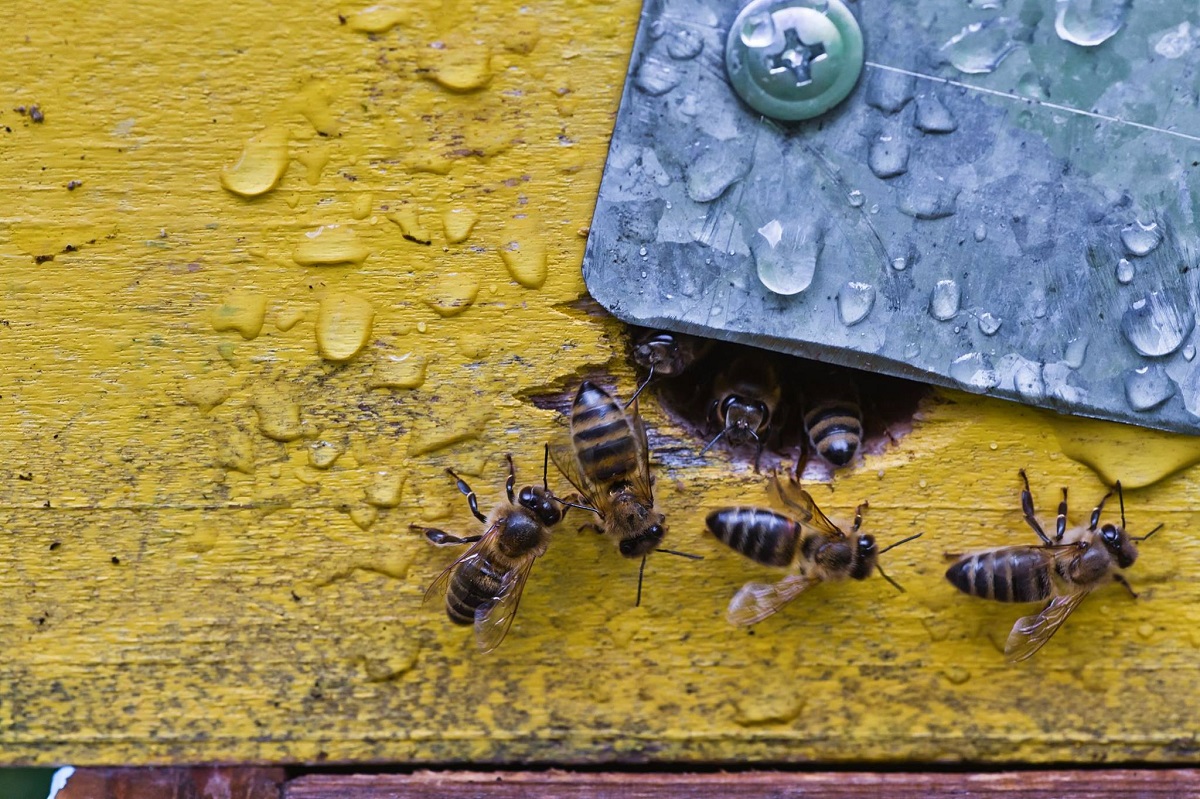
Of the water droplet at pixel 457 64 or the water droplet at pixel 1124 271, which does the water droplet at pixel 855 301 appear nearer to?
the water droplet at pixel 1124 271

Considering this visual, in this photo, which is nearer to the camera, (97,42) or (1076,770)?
(97,42)

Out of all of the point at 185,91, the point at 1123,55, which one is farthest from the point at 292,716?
the point at 1123,55

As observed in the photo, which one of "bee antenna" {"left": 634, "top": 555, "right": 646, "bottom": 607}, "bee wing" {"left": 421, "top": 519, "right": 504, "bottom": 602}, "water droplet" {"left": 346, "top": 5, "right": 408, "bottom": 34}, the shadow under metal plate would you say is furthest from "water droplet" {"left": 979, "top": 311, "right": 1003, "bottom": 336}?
"water droplet" {"left": 346, "top": 5, "right": 408, "bottom": 34}

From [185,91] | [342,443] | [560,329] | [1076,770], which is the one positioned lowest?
[1076,770]

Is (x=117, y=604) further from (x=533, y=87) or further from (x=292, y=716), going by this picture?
(x=533, y=87)

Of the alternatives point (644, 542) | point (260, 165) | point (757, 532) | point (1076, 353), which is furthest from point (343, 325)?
point (1076, 353)

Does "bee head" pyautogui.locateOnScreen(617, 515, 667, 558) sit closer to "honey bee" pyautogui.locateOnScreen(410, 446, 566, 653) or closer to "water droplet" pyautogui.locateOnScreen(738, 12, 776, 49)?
"honey bee" pyautogui.locateOnScreen(410, 446, 566, 653)

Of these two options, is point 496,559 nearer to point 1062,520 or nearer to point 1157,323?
point 1062,520
